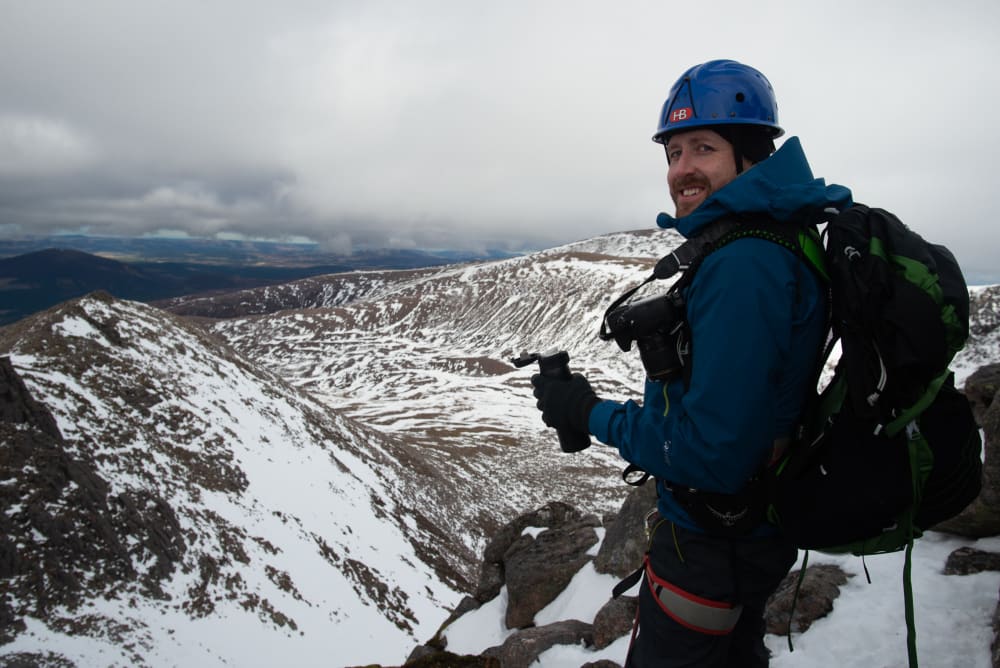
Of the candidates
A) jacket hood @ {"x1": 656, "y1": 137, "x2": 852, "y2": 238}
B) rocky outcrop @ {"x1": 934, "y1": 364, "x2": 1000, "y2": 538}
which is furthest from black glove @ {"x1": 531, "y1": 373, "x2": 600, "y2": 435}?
rocky outcrop @ {"x1": 934, "y1": 364, "x2": 1000, "y2": 538}

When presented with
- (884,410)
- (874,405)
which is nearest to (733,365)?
(874,405)

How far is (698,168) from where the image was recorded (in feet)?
12.2

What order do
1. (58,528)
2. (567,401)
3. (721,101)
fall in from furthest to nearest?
(58,528) → (567,401) → (721,101)

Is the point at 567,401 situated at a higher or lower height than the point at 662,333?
lower

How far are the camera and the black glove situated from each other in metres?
0.65

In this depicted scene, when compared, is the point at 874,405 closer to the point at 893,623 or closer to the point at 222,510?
the point at 893,623

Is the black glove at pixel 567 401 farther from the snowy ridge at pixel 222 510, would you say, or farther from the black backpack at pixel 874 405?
the snowy ridge at pixel 222 510

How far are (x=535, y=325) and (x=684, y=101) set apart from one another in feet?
610

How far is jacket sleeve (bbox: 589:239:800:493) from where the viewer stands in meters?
2.92

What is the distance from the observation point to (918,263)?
275 centimetres

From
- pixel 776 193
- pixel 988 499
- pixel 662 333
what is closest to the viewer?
pixel 776 193

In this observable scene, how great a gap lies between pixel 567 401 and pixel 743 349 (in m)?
1.56

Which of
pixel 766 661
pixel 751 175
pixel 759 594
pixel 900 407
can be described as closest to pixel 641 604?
pixel 759 594

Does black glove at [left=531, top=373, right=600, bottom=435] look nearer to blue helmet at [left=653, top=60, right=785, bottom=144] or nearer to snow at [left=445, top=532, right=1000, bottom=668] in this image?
blue helmet at [left=653, top=60, right=785, bottom=144]
